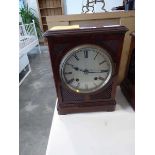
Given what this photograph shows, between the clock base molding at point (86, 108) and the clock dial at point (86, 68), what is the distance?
0.07 m

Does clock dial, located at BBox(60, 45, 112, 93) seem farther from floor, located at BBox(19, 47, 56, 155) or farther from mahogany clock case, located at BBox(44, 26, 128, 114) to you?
floor, located at BBox(19, 47, 56, 155)

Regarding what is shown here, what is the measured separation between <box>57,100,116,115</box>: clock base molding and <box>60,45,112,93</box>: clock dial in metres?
0.07

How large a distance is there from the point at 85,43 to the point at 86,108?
0.24m

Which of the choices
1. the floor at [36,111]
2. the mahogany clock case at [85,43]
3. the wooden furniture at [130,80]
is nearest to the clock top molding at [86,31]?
the mahogany clock case at [85,43]

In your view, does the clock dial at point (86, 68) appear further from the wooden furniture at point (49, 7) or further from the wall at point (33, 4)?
the wall at point (33, 4)

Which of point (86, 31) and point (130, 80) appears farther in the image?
point (130, 80)

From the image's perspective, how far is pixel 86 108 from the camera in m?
0.58

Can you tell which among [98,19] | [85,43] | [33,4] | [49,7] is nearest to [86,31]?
[85,43]

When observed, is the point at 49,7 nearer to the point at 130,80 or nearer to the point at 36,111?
the point at 36,111

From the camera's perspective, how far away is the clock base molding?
578 mm

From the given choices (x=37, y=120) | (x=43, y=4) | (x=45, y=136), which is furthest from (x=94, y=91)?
(x=43, y=4)

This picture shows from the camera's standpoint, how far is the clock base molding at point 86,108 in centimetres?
58

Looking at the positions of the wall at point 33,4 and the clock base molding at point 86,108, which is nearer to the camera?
the clock base molding at point 86,108
